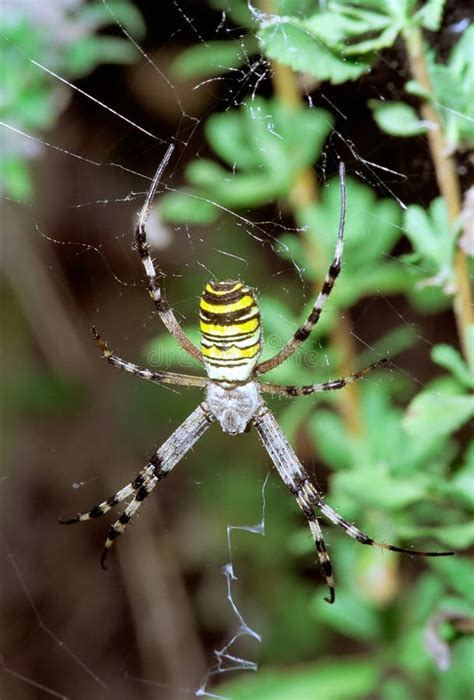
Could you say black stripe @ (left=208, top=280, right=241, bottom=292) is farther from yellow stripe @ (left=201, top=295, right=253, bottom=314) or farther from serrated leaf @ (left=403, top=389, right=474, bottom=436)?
Result: serrated leaf @ (left=403, top=389, right=474, bottom=436)

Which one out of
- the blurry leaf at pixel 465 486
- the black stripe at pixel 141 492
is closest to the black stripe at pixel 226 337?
the blurry leaf at pixel 465 486

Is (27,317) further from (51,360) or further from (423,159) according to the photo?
(423,159)

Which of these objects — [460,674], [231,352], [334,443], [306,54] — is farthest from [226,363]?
[460,674]

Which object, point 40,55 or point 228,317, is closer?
point 228,317

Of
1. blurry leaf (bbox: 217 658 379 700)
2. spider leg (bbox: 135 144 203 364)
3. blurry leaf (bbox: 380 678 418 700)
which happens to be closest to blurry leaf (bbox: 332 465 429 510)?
spider leg (bbox: 135 144 203 364)

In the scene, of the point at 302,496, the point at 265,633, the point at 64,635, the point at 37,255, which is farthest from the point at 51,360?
the point at 302,496

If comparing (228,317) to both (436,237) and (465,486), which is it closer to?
(436,237)

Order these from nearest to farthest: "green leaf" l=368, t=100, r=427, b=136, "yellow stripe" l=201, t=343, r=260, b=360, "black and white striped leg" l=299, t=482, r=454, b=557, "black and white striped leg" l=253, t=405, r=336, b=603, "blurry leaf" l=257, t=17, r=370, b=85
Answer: "blurry leaf" l=257, t=17, r=370, b=85, "green leaf" l=368, t=100, r=427, b=136, "yellow stripe" l=201, t=343, r=260, b=360, "black and white striped leg" l=299, t=482, r=454, b=557, "black and white striped leg" l=253, t=405, r=336, b=603

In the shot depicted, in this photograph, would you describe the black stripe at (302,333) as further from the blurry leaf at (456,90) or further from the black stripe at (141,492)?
the black stripe at (141,492)

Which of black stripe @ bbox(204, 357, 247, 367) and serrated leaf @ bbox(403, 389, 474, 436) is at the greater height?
serrated leaf @ bbox(403, 389, 474, 436)
